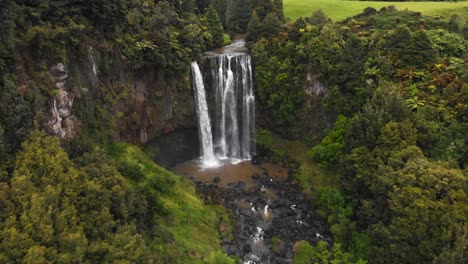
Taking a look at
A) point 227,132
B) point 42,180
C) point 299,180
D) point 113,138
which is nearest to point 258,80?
point 227,132

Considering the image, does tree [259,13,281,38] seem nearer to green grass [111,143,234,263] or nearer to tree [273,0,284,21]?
tree [273,0,284,21]

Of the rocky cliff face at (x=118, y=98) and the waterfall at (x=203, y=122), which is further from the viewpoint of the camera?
the waterfall at (x=203, y=122)

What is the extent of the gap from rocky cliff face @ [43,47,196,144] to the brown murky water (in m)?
4.86

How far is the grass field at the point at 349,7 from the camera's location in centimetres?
4731

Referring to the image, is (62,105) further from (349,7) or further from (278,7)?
(349,7)

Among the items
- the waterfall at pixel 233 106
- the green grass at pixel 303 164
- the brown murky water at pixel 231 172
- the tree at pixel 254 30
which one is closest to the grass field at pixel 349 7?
the tree at pixel 254 30

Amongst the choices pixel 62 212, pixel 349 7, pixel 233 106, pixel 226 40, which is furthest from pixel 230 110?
pixel 349 7

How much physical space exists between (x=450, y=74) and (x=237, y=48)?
25.0 metres

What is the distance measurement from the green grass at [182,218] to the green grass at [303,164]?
967 cm

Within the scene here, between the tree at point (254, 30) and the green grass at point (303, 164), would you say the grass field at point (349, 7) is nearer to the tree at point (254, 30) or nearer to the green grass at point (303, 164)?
the tree at point (254, 30)

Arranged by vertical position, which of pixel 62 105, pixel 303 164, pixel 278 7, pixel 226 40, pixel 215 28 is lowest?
pixel 303 164

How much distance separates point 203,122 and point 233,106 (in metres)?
3.91

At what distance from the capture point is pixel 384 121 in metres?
28.8

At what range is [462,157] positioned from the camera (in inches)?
1041
